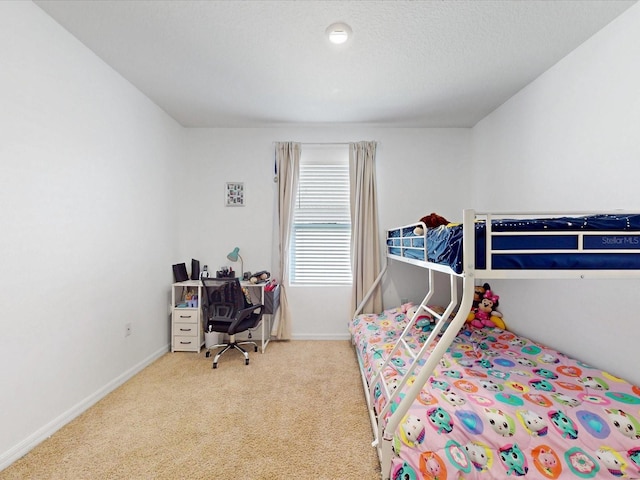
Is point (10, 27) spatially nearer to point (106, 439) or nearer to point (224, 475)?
point (106, 439)

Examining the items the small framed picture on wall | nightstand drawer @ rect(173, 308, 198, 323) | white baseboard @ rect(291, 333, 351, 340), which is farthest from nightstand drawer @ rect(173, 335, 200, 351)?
the small framed picture on wall

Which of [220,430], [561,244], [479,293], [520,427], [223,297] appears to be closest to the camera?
[561,244]

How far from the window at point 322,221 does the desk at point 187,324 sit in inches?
45.8

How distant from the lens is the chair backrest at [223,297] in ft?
9.34

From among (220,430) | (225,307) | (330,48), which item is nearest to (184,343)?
(225,307)

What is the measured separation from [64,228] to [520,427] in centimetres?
293

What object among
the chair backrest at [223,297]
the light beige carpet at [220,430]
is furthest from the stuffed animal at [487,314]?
the chair backrest at [223,297]

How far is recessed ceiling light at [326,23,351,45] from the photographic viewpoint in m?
1.88

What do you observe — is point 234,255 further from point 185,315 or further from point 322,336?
point 322,336

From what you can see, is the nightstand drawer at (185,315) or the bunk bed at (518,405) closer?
the bunk bed at (518,405)

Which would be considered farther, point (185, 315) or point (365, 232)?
point (365, 232)

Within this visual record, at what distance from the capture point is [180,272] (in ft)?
11.0

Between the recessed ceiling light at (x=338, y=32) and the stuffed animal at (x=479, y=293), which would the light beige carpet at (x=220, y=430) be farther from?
the recessed ceiling light at (x=338, y=32)

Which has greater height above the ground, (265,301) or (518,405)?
(265,301)
